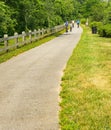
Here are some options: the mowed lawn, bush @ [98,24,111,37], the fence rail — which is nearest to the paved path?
the mowed lawn

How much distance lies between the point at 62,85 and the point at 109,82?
1.66 meters

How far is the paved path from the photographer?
6828 mm

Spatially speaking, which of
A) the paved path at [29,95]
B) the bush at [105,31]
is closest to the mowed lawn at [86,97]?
the paved path at [29,95]

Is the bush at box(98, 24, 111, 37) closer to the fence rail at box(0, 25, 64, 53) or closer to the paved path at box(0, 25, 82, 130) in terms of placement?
the fence rail at box(0, 25, 64, 53)

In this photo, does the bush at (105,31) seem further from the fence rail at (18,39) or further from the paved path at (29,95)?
the paved path at (29,95)

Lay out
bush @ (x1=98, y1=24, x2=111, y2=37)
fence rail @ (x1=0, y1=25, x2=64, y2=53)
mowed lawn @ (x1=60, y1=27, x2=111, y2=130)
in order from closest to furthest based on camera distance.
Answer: mowed lawn @ (x1=60, y1=27, x2=111, y2=130)
fence rail @ (x1=0, y1=25, x2=64, y2=53)
bush @ (x1=98, y1=24, x2=111, y2=37)

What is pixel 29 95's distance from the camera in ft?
29.5

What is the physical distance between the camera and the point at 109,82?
35.4ft

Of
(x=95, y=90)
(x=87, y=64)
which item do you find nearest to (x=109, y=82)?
(x=95, y=90)

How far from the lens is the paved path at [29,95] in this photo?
6.83 m

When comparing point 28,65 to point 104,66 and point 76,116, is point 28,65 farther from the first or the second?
point 76,116

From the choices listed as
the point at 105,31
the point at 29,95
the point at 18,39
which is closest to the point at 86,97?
the point at 29,95

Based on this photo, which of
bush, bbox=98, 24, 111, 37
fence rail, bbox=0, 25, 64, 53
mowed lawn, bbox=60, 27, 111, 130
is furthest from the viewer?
bush, bbox=98, 24, 111, 37

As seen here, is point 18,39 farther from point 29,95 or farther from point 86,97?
point 86,97
